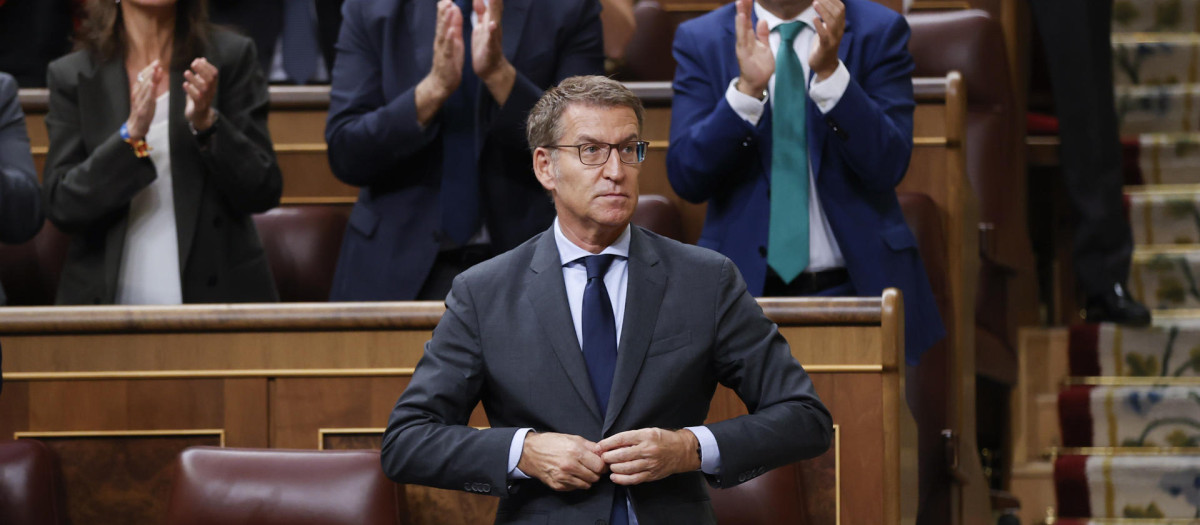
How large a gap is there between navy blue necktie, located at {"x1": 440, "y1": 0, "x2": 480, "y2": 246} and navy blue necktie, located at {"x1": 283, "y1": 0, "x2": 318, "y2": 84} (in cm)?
99

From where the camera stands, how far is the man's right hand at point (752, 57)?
2.04 m

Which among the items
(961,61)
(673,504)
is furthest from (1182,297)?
(673,504)

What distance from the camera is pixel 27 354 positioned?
205 cm

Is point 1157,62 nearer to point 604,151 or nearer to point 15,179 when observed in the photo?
point 604,151

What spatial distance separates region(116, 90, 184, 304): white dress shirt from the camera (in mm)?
2307

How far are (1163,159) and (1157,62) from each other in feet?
1.19

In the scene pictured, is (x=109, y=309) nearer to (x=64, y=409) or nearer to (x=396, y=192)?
(x=64, y=409)

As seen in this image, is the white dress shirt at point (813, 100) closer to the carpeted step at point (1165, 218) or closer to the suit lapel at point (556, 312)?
the suit lapel at point (556, 312)

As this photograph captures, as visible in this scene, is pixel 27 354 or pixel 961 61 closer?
pixel 27 354

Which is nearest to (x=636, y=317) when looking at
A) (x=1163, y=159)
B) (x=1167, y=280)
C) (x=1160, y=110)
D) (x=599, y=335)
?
(x=599, y=335)

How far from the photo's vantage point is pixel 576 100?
152cm

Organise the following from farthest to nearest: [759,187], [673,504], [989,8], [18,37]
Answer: [989,8], [18,37], [759,187], [673,504]

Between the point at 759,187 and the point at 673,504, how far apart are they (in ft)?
2.65

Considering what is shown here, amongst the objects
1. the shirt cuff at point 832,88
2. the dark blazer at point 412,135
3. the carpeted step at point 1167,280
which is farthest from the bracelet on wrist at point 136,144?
the carpeted step at point 1167,280
